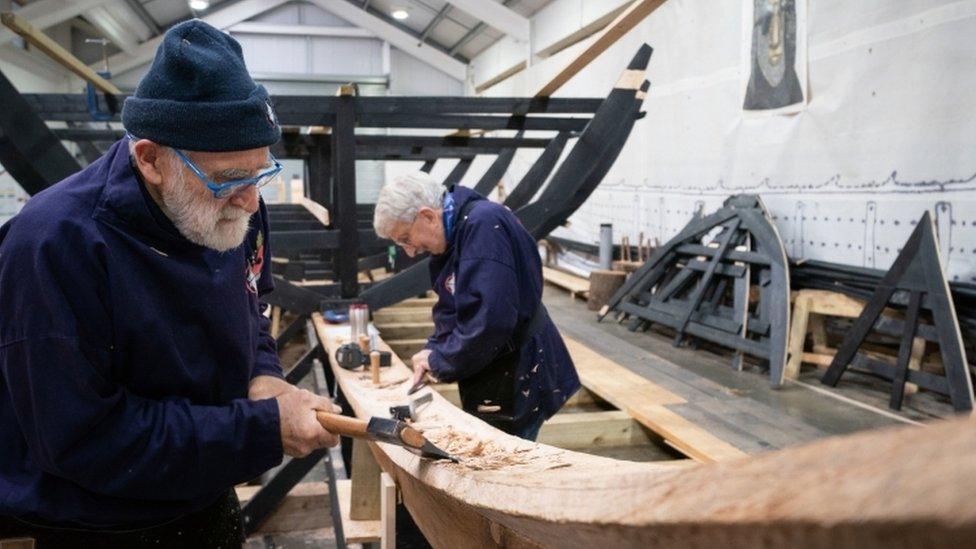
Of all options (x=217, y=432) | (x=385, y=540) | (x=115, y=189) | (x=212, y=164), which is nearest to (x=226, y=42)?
(x=212, y=164)

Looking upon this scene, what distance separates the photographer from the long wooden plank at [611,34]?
3424mm

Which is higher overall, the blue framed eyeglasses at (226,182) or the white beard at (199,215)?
the blue framed eyeglasses at (226,182)

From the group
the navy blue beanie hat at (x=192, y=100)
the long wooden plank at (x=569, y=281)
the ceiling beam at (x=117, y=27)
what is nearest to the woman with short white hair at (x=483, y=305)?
the navy blue beanie hat at (x=192, y=100)

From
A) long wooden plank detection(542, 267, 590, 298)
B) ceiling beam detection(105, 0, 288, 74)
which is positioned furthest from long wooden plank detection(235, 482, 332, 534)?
ceiling beam detection(105, 0, 288, 74)

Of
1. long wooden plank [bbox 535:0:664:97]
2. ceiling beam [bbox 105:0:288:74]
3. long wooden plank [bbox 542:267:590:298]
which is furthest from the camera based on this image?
ceiling beam [bbox 105:0:288:74]

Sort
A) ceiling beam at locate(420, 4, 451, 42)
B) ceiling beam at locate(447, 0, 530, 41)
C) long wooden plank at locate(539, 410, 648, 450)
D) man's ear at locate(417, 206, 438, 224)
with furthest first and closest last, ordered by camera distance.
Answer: ceiling beam at locate(420, 4, 451, 42) → ceiling beam at locate(447, 0, 530, 41) → long wooden plank at locate(539, 410, 648, 450) → man's ear at locate(417, 206, 438, 224)

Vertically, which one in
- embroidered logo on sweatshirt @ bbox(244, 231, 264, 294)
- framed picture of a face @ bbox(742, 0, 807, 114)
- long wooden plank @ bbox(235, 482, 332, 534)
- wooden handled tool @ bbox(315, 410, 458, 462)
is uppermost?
framed picture of a face @ bbox(742, 0, 807, 114)

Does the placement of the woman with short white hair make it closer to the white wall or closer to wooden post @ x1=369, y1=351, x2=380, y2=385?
wooden post @ x1=369, y1=351, x2=380, y2=385

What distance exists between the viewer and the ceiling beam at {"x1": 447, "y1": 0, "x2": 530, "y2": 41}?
12086 mm

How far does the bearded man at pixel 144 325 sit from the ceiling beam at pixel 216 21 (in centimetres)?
1616

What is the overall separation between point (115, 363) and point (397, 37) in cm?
1696

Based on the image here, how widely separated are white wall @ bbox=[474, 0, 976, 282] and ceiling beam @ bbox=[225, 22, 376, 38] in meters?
11.8

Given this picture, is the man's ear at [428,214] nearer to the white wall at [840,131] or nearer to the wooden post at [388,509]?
the wooden post at [388,509]

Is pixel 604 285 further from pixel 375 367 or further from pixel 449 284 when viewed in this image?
pixel 375 367
